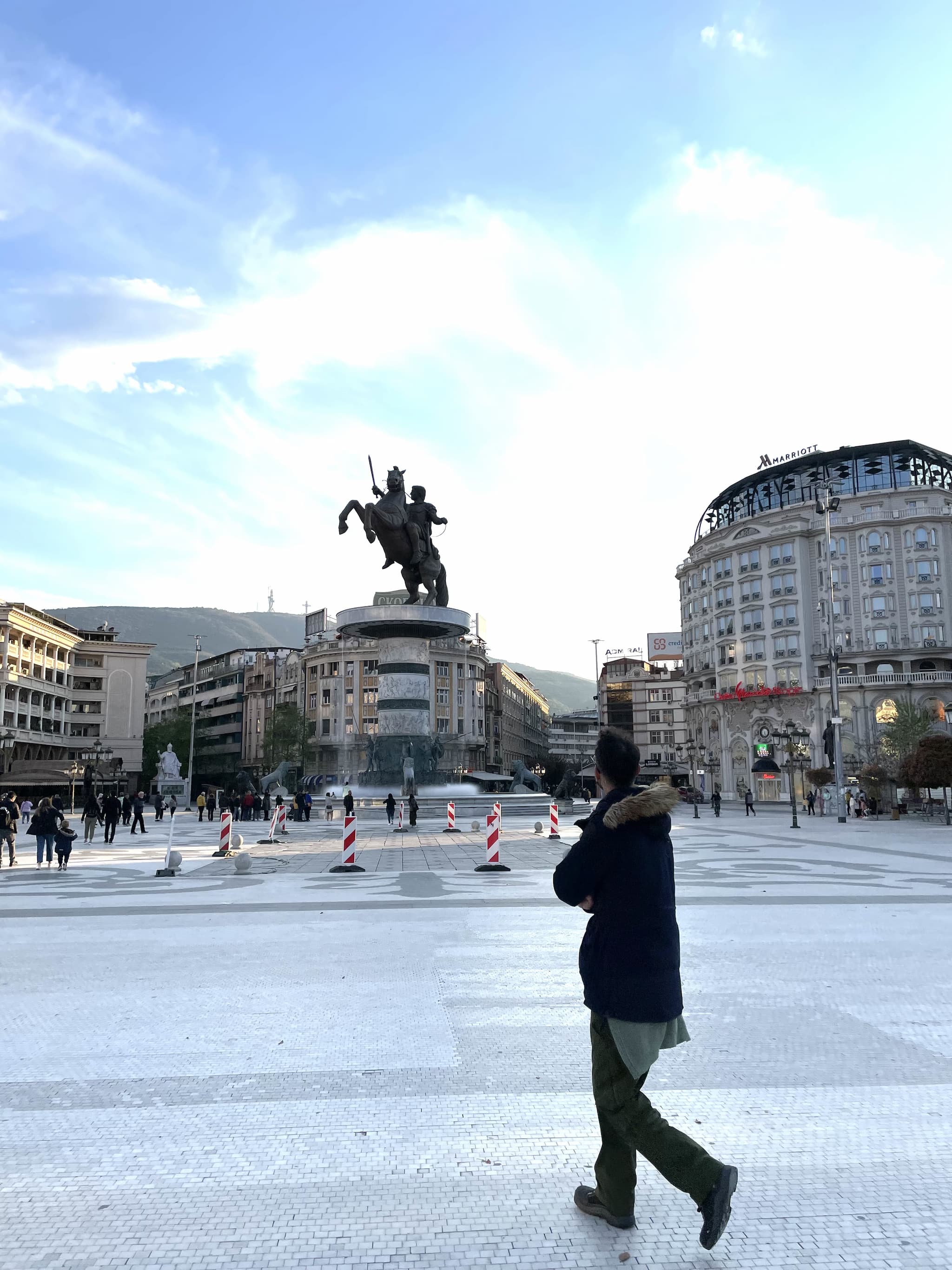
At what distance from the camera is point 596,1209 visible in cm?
391

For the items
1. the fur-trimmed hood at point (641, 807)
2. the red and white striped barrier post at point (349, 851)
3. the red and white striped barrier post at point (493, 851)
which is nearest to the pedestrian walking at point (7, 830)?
the red and white striped barrier post at point (349, 851)

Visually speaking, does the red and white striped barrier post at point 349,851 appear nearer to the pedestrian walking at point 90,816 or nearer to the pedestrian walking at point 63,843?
the pedestrian walking at point 63,843

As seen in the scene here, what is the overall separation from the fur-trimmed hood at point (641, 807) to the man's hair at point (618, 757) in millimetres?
297

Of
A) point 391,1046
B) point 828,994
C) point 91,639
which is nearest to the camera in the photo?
point 391,1046

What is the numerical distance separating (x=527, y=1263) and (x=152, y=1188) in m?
1.83

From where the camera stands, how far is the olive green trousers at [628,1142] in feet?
12.0

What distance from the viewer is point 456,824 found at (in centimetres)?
3497

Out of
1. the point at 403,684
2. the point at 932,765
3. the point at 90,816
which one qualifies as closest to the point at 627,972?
the point at 90,816

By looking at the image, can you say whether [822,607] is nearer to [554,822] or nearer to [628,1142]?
[554,822]

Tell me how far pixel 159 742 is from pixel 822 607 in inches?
2852

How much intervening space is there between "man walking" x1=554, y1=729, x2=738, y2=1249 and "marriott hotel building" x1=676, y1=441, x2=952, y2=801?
233 feet

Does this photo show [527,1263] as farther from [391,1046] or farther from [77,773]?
[77,773]

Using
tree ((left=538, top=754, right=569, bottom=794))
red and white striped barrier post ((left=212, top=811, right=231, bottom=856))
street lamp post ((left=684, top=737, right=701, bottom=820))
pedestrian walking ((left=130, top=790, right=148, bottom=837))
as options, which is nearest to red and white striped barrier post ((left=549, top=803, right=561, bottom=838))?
red and white striped barrier post ((left=212, top=811, right=231, bottom=856))

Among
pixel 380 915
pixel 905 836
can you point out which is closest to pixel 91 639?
pixel 905 836
